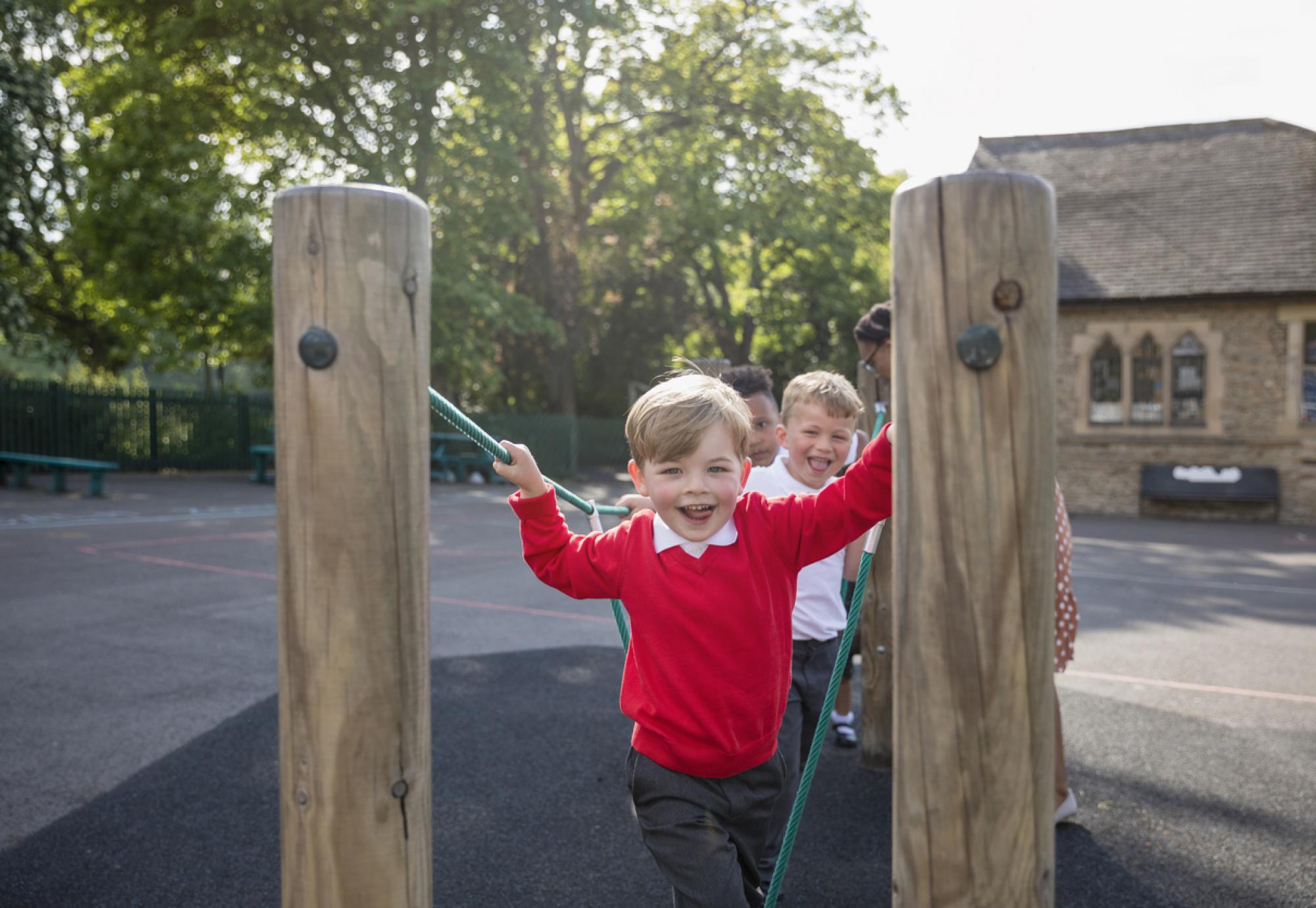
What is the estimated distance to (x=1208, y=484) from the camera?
2081cm

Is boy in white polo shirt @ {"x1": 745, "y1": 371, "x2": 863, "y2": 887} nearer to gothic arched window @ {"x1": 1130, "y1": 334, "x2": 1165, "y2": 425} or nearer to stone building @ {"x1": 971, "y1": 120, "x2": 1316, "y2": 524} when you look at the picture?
stone building @ {"x1": 971, "y1": 120, "x2": 1316, "y2": 524}

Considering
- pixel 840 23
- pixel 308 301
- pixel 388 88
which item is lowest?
pixel 308 301

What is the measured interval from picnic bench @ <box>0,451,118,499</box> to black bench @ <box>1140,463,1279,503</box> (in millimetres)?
19454

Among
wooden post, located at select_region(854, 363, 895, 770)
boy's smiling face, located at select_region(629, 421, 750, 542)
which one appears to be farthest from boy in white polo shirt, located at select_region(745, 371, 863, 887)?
boy's smiling face, located at select_region(629, 421, 750, 542)

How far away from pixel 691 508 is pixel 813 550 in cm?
28

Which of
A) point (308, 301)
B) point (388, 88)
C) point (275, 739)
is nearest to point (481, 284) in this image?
point (388, 88)

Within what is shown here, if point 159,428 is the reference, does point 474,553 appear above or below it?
below

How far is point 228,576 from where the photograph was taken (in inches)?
361

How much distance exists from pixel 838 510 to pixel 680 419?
0.38 meters

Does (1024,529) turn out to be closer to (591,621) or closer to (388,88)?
(591,621)

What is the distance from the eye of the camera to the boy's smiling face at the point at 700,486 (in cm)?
218

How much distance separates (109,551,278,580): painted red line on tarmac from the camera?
935cm

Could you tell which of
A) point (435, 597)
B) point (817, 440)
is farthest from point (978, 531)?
point (435, 597)

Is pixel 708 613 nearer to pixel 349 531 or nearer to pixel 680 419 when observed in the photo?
pixel 680 419
